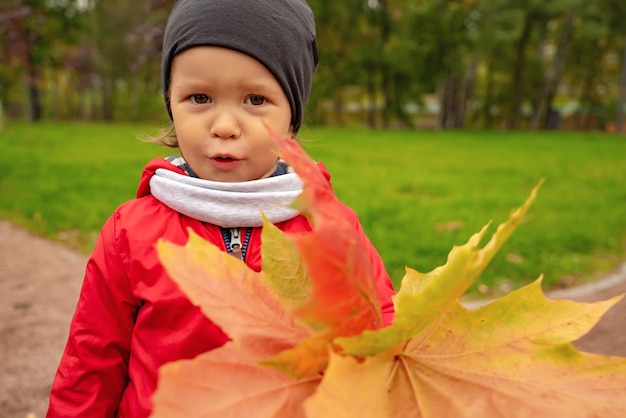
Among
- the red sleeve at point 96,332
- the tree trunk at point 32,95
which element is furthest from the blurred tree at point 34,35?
the red sleeve at point 96,332

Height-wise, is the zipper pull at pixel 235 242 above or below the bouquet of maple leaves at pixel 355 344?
below

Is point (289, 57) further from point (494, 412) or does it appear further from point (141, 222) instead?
point (494, 412)

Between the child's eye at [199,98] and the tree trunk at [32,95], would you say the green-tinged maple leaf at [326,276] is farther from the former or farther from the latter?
the tree trunk at [32,95]

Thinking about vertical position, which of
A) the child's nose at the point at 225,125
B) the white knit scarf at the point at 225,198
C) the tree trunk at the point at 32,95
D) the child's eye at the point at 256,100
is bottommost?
the tree trunk at the point at 32,95

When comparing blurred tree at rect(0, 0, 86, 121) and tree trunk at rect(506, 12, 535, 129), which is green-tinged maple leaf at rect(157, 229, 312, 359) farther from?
tree trunk at rect(506, 12, 535, 129)

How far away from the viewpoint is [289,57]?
1192 millimetres

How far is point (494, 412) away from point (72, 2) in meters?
21.7

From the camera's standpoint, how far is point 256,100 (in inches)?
43.8

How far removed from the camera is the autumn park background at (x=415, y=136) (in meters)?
4.64

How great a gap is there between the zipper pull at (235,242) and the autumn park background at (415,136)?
549mm

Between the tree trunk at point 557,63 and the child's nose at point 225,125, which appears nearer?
the child's nose at point 225,125

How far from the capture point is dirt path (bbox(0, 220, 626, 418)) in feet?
8.13

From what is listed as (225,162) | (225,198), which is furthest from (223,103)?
(225,198)

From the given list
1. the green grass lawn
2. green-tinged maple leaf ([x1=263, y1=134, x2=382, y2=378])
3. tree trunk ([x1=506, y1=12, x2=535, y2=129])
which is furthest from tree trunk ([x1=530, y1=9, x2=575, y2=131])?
green-tinged maple leaf ([x1=263, y1=134, x2=382, y2=378])
